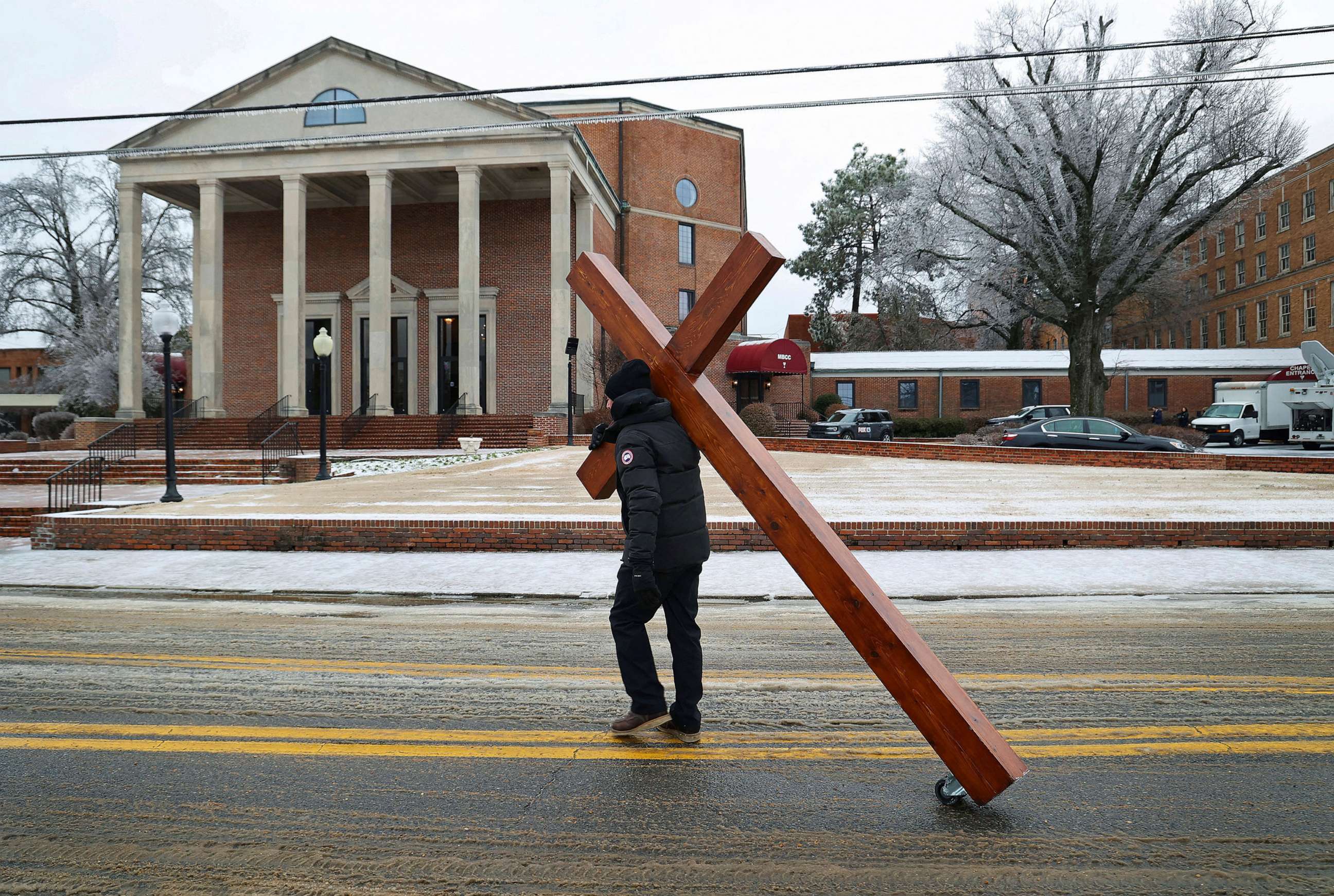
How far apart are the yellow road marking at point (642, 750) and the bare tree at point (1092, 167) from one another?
98.3 ft

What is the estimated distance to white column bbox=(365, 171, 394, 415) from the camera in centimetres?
Result: 3078

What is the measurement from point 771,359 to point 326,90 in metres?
21.6

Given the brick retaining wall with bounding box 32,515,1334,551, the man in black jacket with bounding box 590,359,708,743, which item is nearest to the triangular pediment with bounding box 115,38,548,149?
the brick retaining wall with bounding box 32,515,1334,551

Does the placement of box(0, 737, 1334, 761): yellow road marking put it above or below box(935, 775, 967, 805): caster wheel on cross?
below

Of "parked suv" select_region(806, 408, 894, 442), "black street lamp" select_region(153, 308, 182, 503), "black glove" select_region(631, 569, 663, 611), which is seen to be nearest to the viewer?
"black glove" select_region(631, 569, 663, 611)

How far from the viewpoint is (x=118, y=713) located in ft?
14.3

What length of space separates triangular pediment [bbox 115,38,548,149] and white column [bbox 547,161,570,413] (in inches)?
92.7

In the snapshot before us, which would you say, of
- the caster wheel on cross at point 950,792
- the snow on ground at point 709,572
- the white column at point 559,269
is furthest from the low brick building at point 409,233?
the caster wheel on cross at point 950,792

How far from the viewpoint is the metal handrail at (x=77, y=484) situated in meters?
15.6

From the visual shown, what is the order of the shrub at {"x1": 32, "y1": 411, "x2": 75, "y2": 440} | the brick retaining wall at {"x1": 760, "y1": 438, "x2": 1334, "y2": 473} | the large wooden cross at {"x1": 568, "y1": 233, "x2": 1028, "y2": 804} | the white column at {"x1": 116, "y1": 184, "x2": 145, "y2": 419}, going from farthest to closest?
the shrub at {"x1": 32, "y1": 411, "x2": 75, "y2": 440}
the white column at {"x1": 116, "y1": 184, "x2": 145, "y2": 419}
the brick retaining wall at {"x1": 760, "y1": 438, "x2": 1334, "y2": 473}
the large wooden cross at {"x1": 568, "y1": 233, "x2": 1028, "y2": 804}

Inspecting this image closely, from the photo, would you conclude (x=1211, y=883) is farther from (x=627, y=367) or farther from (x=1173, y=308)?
(x=1173, y=308)

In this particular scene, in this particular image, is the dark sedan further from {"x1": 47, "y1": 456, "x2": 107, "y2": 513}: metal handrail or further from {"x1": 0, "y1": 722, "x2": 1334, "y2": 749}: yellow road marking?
{"x1": 47, "y1": 456, "x2": 107, "y2": 513}: metal handrail

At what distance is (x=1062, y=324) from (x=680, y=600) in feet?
111

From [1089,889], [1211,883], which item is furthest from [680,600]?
[1211,883]
